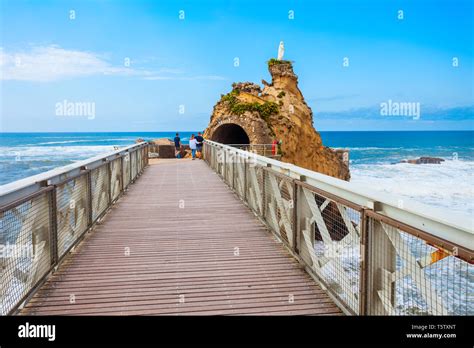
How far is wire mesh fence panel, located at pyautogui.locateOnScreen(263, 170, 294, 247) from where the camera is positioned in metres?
5.61

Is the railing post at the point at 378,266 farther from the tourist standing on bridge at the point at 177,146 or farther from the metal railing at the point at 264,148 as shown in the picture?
the tourist standing on bridge at the point at 177,146

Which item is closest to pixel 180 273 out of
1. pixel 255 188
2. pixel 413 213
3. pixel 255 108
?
pixel 413 213

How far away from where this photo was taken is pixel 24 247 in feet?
13.5

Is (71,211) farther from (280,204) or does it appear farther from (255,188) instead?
(255,188)

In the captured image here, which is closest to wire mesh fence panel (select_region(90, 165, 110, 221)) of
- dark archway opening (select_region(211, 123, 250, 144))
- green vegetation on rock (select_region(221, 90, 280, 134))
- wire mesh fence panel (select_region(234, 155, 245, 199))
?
wire mesh fence panel (select_region(234, 155, 245, 199))

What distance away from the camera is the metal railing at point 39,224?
378 centimetres

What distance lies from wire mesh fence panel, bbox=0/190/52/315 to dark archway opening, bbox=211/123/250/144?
23.1 meters

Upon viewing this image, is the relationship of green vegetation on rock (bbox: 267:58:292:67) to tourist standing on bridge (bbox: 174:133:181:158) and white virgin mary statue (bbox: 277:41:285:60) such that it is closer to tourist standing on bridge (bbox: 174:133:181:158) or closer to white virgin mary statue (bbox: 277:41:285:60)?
white virgin mary statue (bbox: 277:41:285:60)

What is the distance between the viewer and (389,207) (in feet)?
10.7

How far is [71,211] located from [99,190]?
210 cm

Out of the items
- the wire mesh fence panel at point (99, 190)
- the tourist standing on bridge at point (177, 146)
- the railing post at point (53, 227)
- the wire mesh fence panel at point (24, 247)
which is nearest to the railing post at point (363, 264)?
the wire mesh fence panel at point (24, 247)
